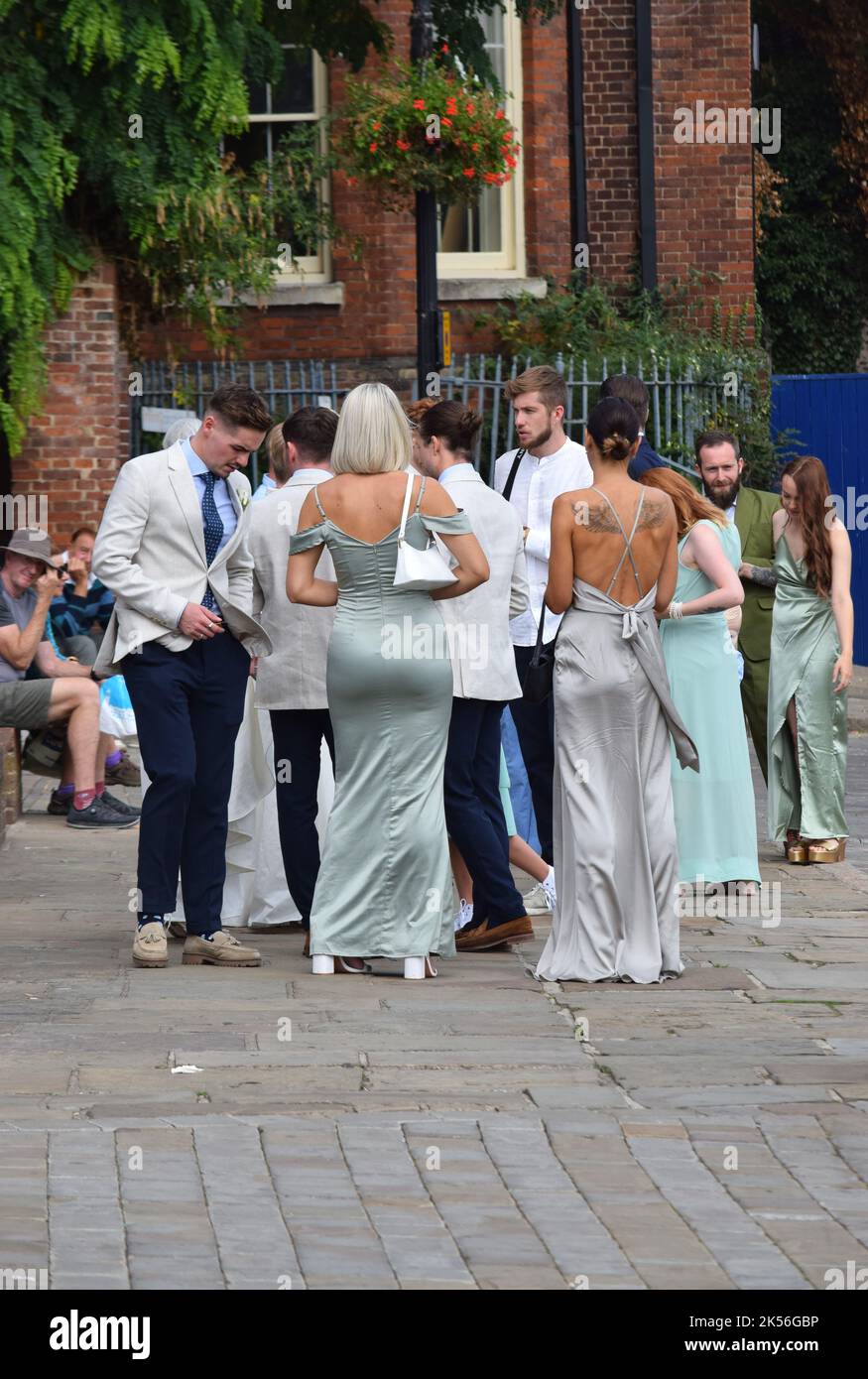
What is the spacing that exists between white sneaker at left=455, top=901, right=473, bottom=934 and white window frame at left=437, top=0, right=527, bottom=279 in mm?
12717

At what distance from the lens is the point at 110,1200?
15.4 ft

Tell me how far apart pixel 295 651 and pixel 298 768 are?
0.43 meters

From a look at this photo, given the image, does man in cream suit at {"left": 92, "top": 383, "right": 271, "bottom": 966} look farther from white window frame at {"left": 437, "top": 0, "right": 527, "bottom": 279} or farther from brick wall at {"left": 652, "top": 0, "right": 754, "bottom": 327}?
brick wall at {"left": 652, "top": 0, "right": 754, "bottom": 327}

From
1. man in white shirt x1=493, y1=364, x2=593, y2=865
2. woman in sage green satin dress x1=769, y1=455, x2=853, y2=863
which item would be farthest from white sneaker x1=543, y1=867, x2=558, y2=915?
woman in sage green satin dress x1=769, y1=455, x2=853, y2=863

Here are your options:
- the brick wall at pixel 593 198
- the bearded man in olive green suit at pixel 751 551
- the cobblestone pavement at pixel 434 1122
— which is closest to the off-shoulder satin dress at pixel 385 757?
the cobblestone pavement at pixel 434 1122

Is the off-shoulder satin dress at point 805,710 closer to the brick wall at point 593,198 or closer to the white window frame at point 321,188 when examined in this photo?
the brick wall at point 593,198

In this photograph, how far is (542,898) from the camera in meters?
8.88

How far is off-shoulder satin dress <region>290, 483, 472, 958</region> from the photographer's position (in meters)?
7.11

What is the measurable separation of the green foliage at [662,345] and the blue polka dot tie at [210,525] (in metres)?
11.9

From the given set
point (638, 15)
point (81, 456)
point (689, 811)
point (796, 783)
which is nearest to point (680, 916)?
point (689, 811)

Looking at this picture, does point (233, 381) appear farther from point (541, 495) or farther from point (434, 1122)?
point (434, 1122)
